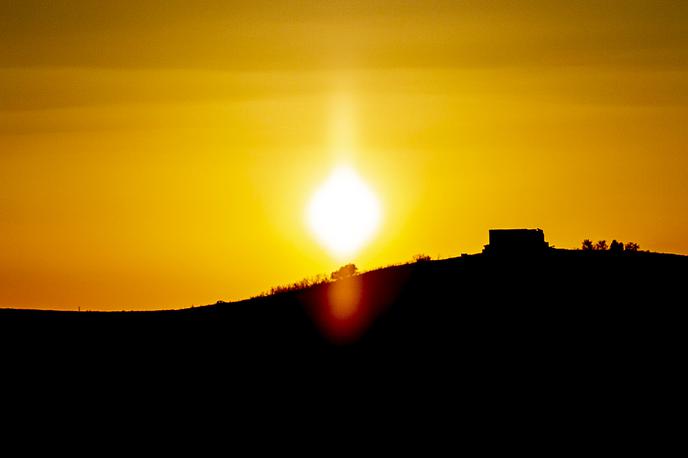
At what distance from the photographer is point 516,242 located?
7019 centimetres

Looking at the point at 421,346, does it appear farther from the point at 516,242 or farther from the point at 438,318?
the point at 516,242

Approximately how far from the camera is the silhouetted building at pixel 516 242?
69.6 m

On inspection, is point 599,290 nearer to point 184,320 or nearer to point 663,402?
point 663,402

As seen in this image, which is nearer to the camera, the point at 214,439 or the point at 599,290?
the point at 214,439

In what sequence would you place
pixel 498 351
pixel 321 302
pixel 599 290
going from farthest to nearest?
pixel 321 302
pixel 599 290
pixel 498 351

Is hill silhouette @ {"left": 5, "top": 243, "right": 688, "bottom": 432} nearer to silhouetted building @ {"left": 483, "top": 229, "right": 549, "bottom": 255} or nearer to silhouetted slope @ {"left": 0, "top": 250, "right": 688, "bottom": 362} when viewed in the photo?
silhouetted slope @ {"left": 0, "top": 250, "right": 688, "bottom": 362}

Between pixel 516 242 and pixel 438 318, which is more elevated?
pixel 516 242


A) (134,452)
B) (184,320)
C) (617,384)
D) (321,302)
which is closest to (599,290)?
(617,384)

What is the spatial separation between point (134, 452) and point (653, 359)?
22262mm

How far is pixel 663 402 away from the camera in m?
52.4

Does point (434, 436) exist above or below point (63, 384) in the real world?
below

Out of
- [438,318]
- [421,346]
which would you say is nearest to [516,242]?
[438,318]

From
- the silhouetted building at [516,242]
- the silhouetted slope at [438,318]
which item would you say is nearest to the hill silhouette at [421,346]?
the silhouetted slope at [438,318]

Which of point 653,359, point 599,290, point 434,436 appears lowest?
point 434,436
